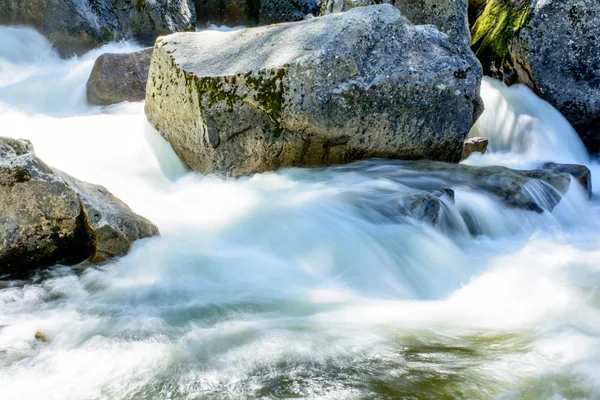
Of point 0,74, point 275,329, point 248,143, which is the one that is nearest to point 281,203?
point 248,143

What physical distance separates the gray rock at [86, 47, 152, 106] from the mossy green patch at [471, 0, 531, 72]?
221 inches

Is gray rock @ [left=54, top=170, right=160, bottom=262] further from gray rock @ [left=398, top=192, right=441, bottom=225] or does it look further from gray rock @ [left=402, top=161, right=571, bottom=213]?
gray rock @ [left=402, top=161, right=571, bottom=213]

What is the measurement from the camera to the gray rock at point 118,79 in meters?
8.05

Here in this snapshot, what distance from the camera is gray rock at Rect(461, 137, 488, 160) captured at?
6887mm

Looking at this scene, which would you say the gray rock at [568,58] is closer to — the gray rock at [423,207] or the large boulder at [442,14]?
the large boulder at [442,14]

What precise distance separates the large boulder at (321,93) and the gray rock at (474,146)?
4.17 ft

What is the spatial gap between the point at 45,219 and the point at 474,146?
5435 millimetres

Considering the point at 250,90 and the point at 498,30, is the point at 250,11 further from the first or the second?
the point at 250,90

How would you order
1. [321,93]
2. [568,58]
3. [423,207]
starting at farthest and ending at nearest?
[568,58] → [321,93] → [423,207]

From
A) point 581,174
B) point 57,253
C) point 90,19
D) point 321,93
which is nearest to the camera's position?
point 57,253

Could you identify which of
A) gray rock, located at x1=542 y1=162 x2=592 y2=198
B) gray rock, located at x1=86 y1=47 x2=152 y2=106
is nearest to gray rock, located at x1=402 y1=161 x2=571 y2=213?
gray rock, located at x1=542 y1=162 x2=592 y2=198

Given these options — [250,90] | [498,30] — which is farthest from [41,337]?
[498,30]

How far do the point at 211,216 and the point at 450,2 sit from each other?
5600 mm

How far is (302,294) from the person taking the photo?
3.27 metres
